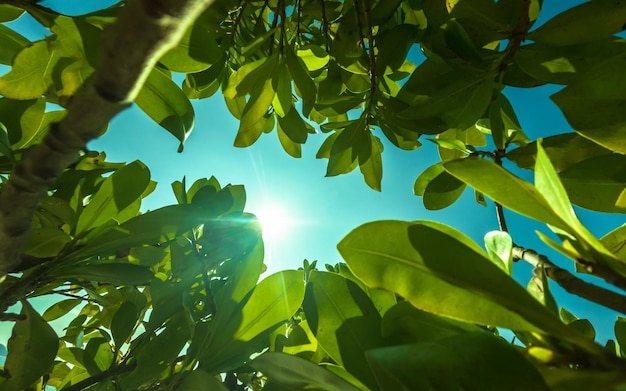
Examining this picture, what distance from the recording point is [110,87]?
0.35 meters

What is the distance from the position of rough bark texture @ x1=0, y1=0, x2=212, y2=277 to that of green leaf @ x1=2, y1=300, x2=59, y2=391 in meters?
0.39

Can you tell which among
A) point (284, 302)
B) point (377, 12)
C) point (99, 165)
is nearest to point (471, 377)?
point (284, 302)

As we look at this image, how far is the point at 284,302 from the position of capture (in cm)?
75

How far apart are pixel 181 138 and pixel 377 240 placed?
0.54 m

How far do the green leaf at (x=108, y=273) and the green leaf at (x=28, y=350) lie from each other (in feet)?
0.29

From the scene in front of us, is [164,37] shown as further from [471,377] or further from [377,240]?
[471,377]

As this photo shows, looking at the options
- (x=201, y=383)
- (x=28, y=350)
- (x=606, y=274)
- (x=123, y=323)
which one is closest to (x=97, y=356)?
(x=123, y=323)

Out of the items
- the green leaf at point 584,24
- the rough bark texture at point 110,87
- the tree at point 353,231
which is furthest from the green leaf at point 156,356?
the green leaf at point 584,24

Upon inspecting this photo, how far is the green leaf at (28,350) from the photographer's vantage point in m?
0.76

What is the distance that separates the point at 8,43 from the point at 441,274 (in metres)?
0.99

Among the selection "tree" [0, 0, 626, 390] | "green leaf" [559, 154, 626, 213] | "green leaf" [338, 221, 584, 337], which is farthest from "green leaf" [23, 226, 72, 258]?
"green leaf" [559, 154, 626, 213]

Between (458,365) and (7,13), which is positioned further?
(7,13)

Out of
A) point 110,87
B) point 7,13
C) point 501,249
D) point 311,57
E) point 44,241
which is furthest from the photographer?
point 311,57

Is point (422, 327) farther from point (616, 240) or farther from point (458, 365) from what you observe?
point (616, 240)
